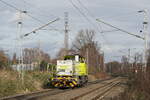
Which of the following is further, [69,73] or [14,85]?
[69,73]

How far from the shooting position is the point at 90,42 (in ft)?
273

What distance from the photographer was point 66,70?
27.7 meters

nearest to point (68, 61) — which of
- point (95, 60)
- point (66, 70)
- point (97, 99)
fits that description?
point (66, 70)

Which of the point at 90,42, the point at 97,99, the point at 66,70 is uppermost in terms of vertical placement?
the point at 90,42

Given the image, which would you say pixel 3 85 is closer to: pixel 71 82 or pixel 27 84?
pixel 27 84

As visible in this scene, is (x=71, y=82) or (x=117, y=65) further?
(x=117, y=65)

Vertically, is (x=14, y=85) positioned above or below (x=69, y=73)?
below

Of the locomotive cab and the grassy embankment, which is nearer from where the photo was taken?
the grassy embankment

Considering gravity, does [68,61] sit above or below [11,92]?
above

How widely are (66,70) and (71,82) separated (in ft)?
5.09

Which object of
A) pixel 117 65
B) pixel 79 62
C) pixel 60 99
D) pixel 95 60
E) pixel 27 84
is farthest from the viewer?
pixel 117 65

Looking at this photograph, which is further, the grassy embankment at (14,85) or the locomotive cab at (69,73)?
the locomotive cab at (69,73)

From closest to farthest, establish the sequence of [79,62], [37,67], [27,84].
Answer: [27,84]
[79,62]
[37,67]

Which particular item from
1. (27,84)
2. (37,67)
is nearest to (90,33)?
(37,67)
